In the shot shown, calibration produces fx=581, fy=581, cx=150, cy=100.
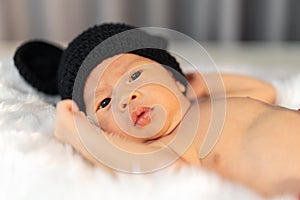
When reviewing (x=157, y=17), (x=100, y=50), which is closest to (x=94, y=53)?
(x=100, y=50)

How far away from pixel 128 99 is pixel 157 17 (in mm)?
1047

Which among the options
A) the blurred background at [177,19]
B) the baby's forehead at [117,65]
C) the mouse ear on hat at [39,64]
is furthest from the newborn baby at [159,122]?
the blurred background at [177,19]

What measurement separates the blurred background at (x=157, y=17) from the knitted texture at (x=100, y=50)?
837 mm

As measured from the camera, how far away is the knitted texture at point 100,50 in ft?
3.15

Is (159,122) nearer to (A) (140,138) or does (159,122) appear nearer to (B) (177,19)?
(A) (140,138)

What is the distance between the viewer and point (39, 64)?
47.8 inches

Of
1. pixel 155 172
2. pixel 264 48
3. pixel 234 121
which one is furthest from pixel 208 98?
pixel 264 48

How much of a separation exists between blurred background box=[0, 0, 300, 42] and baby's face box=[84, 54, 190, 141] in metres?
0.95

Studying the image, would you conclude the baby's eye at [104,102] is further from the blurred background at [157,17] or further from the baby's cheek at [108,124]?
the blurred background at [157,17]

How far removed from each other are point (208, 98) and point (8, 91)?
0.36 metres

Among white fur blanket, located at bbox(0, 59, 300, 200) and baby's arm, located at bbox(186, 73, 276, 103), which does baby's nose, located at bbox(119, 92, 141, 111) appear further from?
baby's arm, located at bbox(186, 73, 276, 103)

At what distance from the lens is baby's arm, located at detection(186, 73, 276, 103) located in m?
1.10

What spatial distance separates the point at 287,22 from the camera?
6.32 feet

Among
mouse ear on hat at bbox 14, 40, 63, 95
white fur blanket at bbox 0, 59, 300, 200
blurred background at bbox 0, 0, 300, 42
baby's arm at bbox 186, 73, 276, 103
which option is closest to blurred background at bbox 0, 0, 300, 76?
blurred background at bbox 0, 0, 300, 42
